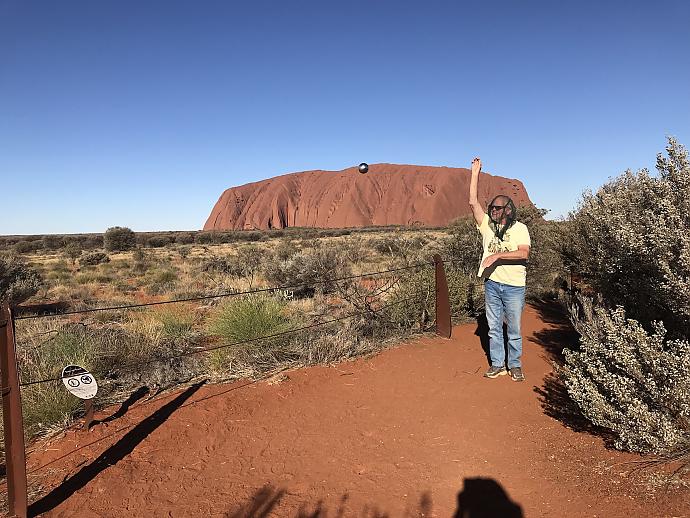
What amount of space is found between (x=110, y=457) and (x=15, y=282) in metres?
11.2

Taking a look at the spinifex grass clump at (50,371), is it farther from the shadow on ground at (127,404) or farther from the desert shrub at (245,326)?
the desert shrub at (245,326)

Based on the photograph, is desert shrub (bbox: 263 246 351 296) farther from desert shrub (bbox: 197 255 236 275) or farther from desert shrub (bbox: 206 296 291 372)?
desert shrub (bbox: 197 255 236 275)

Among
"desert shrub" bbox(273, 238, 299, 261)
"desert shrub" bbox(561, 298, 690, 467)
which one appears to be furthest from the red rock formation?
"desert shrub" bbox(561, 298, 690, 467)

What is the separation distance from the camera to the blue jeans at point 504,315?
192 inches

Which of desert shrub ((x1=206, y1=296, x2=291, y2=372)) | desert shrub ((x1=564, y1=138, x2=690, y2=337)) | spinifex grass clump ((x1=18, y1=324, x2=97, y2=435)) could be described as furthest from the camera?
desert shrub ((x1=206, y1=296, x2=291, y2=372))

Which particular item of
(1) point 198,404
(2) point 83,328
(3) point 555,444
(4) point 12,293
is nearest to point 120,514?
(1) point 198,404

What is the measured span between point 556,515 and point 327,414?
7.48 ft

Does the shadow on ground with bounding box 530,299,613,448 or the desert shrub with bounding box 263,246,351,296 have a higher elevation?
the desert shrub with bounding box 263,246,351,296

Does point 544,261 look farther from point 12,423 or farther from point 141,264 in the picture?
point 141,264

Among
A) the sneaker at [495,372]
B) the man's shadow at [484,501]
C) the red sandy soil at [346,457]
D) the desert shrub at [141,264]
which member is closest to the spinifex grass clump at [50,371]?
the red sandy soil at [346,457]

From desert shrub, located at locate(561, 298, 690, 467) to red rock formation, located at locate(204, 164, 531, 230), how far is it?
82.4 meters

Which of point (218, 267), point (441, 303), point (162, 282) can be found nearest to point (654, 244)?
point (441, 303)

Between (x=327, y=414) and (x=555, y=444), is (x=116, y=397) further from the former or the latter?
(x=555, y=444)

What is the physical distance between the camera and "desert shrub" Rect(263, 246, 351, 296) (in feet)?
36.4
